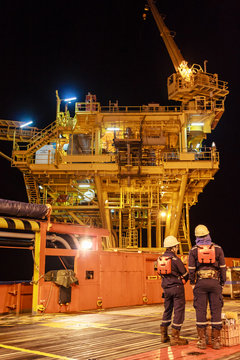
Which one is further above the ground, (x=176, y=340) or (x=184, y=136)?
(x=184, y=136)

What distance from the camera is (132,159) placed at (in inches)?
982

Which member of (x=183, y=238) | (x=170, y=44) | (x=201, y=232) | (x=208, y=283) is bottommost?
(x=208, y=283)

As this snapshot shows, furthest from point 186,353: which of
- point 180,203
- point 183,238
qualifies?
point 183,238

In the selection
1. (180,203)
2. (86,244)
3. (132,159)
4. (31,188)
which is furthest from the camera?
(31,188)

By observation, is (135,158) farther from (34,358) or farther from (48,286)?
(34,358)

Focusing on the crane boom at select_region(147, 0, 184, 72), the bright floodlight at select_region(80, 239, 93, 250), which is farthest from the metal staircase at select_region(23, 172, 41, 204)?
the crane boom at select_region(147, 0, 184, 72)

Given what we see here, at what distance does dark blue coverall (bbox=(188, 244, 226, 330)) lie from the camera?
5922mm

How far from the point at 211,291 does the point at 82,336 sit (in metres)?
2.95

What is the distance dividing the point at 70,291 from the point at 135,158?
13797mm

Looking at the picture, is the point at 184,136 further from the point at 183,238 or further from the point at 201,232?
the point at 201,232

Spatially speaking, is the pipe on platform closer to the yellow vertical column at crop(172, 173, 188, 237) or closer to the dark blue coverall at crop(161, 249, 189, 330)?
the dark blue coverall at crop(161, 249, 189, 330)

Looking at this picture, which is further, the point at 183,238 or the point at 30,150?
the point at 183,238

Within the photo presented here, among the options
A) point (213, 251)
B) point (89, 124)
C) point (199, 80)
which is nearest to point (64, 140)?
point (89, 124)

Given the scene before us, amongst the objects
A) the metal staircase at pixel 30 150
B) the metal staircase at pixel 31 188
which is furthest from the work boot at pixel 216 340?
the metal staircase at pixel 31 188
